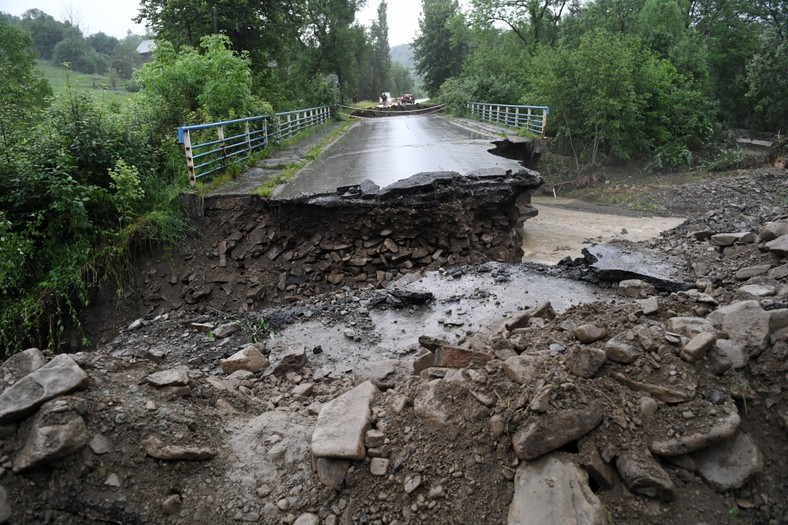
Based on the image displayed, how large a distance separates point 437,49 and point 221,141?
40.5 meters

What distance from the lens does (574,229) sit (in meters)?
16.5

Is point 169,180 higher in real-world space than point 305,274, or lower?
higher

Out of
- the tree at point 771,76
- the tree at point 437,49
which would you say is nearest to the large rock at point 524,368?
the tree at point 771,76

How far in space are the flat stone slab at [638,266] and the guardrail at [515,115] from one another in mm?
10322

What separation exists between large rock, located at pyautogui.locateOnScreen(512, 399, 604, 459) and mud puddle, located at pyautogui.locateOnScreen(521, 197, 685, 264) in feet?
32.2

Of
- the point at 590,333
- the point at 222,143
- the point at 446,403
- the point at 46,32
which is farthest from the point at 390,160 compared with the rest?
the point at 46,32

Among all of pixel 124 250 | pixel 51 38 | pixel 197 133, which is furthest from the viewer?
pixel 51 38

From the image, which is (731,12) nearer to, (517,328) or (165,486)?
(517,328)

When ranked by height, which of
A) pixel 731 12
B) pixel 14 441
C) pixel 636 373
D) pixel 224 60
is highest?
pixel 731 12

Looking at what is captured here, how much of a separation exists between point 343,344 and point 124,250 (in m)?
4.53

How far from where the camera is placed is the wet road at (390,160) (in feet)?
31.0

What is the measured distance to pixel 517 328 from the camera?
4691 mm

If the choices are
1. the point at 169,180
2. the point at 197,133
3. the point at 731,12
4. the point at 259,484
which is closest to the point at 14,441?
the point at 259,484

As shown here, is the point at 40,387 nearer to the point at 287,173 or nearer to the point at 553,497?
the point at 553,497
